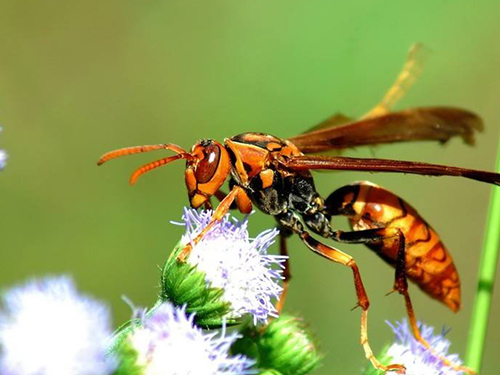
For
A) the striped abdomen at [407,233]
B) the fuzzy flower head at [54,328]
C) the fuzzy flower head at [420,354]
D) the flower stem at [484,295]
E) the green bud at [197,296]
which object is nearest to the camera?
the fuzzy flower head at [54,328]

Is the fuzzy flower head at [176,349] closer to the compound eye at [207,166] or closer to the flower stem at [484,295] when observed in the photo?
the compound eye at [207,166]

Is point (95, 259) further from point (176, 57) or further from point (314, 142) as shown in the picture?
point (314, 142)

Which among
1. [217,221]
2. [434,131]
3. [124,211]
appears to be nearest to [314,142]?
[434,131]

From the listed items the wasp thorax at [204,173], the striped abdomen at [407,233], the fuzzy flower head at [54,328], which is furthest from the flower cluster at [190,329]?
the striped abdomen at [407,233]

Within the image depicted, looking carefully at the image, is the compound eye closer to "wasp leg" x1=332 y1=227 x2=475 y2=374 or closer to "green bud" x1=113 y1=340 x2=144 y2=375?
"wasp leg" x1=332 y1=227 x2=475 y2=374

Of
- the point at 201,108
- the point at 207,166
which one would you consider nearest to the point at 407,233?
the point at 207,166
